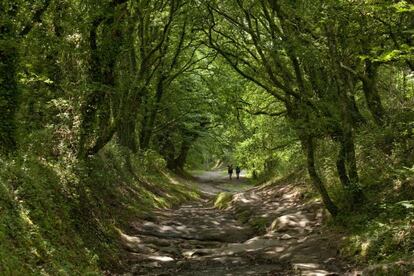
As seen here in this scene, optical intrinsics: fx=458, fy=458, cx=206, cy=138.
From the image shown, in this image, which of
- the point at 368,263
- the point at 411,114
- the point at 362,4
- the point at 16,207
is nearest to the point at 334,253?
the point at 368,263

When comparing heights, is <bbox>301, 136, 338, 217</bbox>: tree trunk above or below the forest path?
above

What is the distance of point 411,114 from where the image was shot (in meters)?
14.0

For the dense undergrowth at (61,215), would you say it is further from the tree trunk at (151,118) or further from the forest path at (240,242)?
the tree trunk at (151,118)

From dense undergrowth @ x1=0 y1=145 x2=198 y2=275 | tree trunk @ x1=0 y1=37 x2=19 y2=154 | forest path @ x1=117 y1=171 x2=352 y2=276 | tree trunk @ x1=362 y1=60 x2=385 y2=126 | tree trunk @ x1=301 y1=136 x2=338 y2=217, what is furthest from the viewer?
Result: tree trunk @ x1=362 y1=60 x2=385 y2=126

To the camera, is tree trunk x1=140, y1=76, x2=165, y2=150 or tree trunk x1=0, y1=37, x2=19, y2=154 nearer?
tree trunk x1=0, y1=37, x2=19, y2=154

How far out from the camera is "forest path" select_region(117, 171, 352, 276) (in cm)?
1117

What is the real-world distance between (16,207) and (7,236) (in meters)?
1.03

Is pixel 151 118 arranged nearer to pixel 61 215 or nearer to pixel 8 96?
pixel 8 96

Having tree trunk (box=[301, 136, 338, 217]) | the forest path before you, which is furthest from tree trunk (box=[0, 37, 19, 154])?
tree trunk (box=[301, 136, 338, 217])

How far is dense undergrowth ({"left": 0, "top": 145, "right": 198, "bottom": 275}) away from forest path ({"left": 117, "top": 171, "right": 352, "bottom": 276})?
3.05 feet

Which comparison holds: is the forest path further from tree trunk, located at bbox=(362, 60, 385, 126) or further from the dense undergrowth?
tree trunk, located at bbox=(362, 60, 385, 126)

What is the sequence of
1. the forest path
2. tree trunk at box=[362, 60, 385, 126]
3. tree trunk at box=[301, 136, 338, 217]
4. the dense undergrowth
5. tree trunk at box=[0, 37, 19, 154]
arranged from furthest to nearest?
tree trunk at box=[362, 60, 385, 126], tree trunk at box=[301, 136, 338, 217], the forest path, tree trunk at box=[0, 37, 19, 154], the dense undergrowth

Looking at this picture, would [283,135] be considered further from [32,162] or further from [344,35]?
[32,162]

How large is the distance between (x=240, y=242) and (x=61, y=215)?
6573 millimetres
